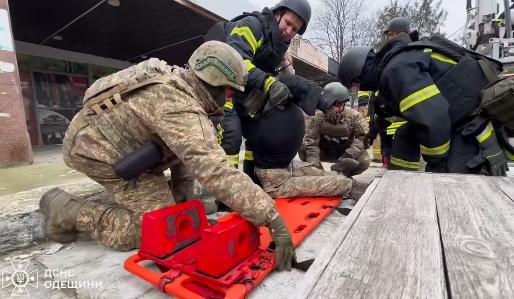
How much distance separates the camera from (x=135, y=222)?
187cm

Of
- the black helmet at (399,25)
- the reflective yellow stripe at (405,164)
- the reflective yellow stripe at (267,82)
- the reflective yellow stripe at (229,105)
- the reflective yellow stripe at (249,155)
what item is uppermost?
the black helmet at (399,25)

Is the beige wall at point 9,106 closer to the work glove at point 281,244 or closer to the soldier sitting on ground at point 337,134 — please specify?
the work glove at point 281,244

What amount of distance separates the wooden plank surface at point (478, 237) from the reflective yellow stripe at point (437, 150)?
607 millimetres

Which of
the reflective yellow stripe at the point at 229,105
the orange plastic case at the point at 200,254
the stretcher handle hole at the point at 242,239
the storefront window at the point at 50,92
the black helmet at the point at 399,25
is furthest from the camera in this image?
the storefront window at the point at 50,92

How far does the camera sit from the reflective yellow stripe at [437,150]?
2207 millimetres

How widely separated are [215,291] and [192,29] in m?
6.49

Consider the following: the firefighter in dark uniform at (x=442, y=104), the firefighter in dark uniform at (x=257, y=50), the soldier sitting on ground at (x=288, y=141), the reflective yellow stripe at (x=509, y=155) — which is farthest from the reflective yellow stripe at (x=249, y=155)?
the reflective yellow stripe at (x=509, y=155)

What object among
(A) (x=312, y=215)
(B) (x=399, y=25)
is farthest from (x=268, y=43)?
(B) (x=399, y=25)

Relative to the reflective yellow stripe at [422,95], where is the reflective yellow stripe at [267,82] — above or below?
above

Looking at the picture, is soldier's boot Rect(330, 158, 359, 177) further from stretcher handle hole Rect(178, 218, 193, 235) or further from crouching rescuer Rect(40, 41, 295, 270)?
stretcher handle hole Rect(178, 218, 193, 235)

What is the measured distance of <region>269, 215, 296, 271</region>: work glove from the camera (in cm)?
150

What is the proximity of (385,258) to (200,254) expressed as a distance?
78cm

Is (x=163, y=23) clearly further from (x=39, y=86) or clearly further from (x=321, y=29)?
(x=321, y=29)

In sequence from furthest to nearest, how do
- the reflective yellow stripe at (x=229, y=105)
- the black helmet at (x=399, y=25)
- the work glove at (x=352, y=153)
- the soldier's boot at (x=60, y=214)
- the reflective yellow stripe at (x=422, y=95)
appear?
the black helmet at (x=399, y=25), the work glove at (x=352, y=153), the reflective yellow stripe at (x=229, y=105), the reflective yellow stripe at (x=422, y=95), the soldier's boot at (x=60, y=214)
